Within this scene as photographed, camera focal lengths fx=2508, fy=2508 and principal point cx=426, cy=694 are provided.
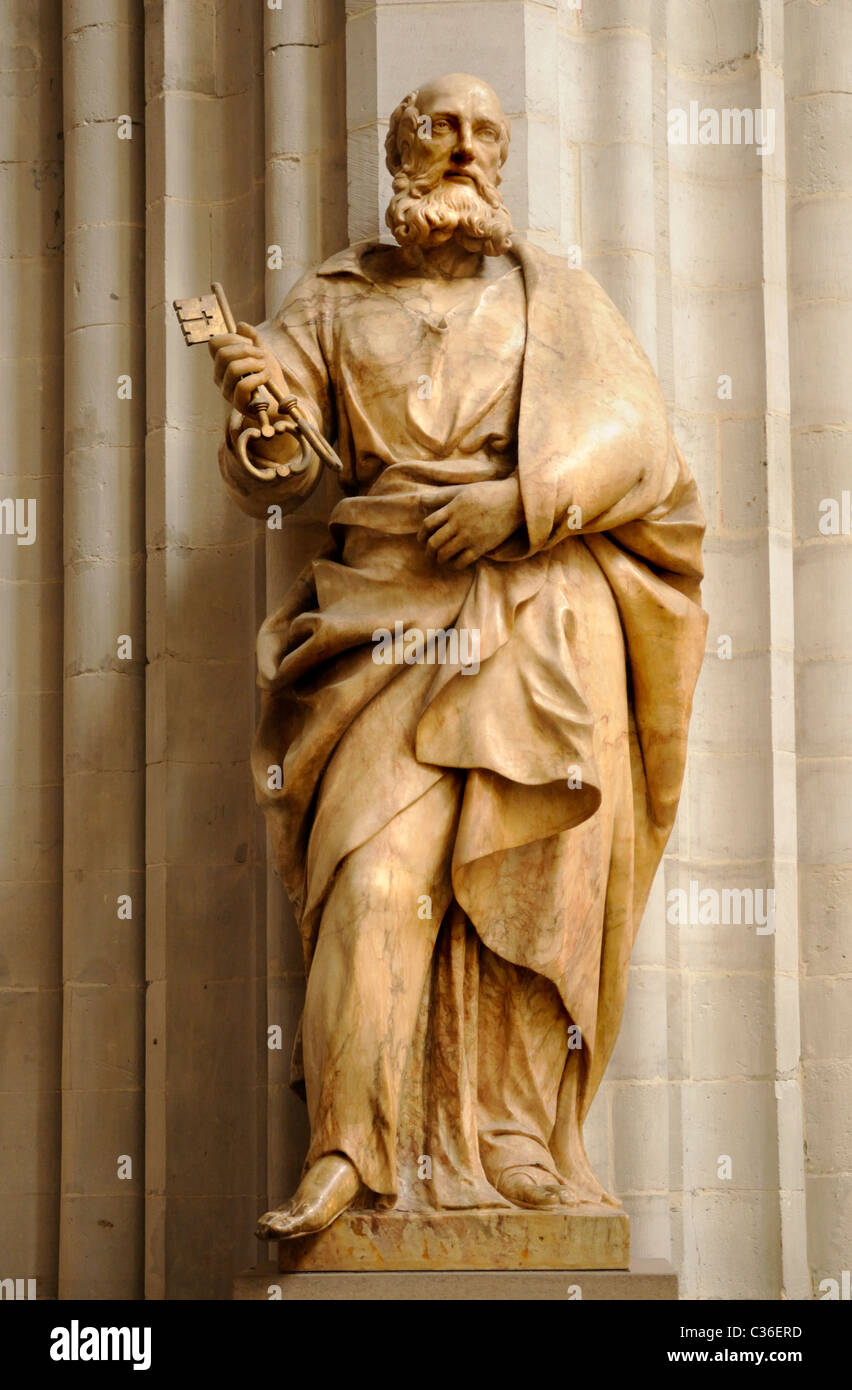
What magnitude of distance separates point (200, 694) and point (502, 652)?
46.6 inches

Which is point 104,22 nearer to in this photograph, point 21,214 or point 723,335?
point 21,214

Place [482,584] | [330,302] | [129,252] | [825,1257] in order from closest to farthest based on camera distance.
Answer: [482,584] → [330,302] → [825,1257] → [129,252]

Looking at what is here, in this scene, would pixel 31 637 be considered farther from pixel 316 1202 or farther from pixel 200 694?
pixel 316 1202

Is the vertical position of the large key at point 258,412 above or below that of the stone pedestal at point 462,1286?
above

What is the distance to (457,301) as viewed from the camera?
5293 mm

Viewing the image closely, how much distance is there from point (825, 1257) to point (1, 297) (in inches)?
122

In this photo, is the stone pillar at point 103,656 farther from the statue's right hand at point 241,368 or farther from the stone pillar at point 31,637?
the statue's right hand at point 241,368

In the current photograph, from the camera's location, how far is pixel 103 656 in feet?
19.8

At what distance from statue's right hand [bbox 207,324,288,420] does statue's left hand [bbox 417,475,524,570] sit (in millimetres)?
432

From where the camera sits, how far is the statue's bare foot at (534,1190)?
190 inches

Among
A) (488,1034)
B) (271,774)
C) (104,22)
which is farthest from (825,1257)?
(104,22)

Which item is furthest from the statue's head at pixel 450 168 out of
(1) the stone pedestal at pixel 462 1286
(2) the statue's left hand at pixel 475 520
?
(1) the stone pedestal at pixel 462 1286

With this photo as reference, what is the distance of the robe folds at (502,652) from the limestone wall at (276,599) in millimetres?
519

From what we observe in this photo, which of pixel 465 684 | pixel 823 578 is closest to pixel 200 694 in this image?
pixel 465 684
